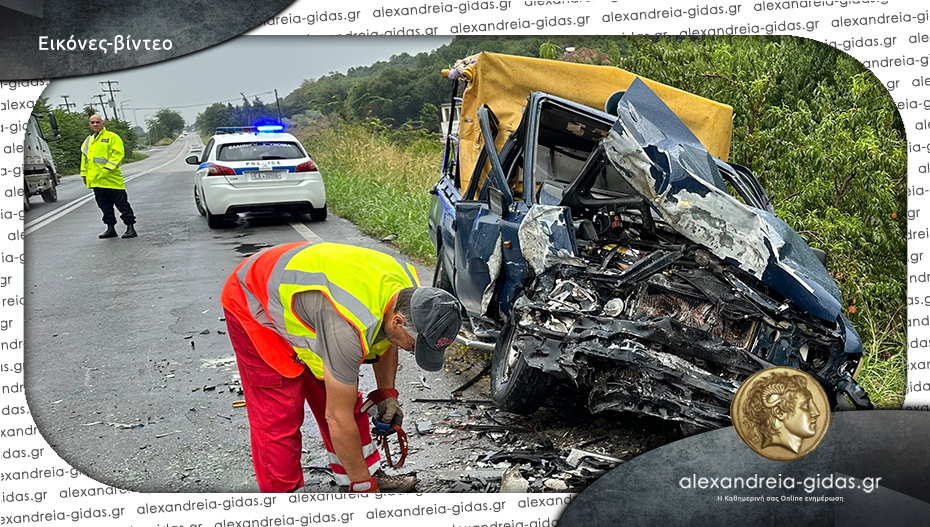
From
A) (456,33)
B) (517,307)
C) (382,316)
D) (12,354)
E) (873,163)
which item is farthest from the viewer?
(873,163)

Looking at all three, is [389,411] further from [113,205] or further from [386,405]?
[113,205]

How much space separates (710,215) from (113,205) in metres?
2.96

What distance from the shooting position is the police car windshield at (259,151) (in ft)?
13.7

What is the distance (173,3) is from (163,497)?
7.09 feet

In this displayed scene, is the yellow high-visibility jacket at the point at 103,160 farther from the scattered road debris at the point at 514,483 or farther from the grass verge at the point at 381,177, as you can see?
the scattered road debris at the point at 514,483

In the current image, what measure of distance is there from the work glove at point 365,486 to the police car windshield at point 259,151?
7.20 ft

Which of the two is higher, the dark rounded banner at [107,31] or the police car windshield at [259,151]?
the dark rounded banner at [107,31]

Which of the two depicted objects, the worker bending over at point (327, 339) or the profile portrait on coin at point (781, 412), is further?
the profile portrait on coin at point (781, 412)

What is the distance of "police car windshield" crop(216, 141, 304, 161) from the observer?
4184mm

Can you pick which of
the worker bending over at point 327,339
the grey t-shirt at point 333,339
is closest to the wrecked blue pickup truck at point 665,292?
the worker bending over at point 327,339

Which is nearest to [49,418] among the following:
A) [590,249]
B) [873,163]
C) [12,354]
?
[12,354]

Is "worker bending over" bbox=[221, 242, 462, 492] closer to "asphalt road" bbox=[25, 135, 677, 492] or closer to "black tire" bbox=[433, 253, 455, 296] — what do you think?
"asphalt road" bbox=[25, 135, 677, 492]

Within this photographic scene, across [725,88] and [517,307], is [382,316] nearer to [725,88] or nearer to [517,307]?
[517,307]

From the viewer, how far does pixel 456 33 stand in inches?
135
